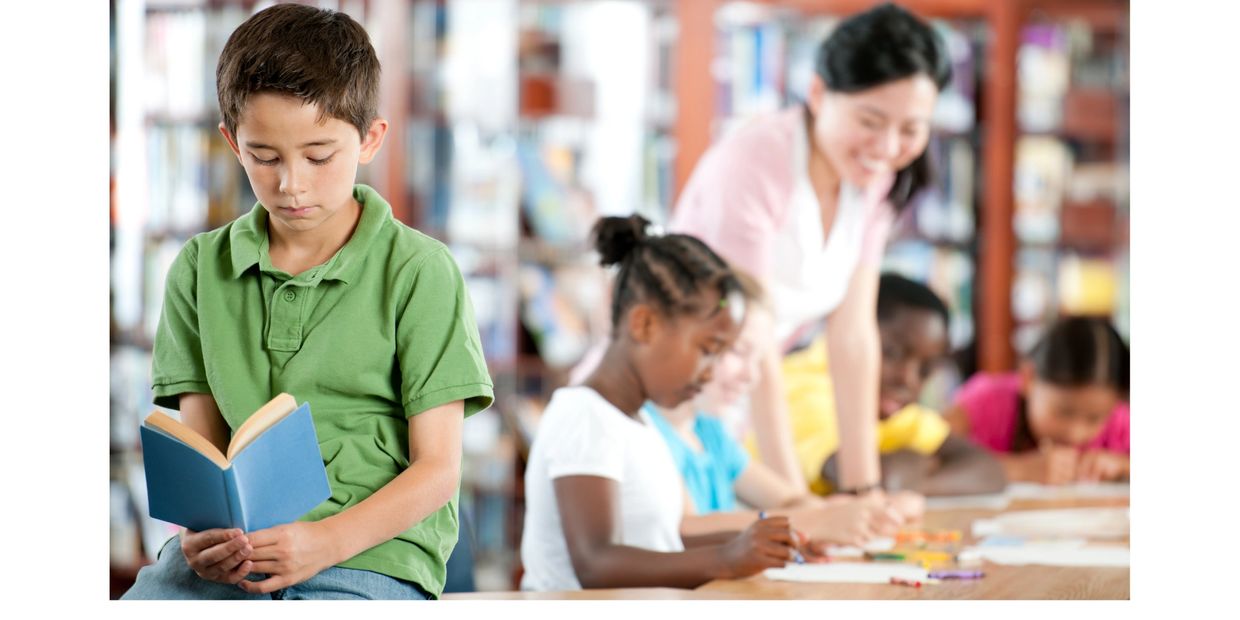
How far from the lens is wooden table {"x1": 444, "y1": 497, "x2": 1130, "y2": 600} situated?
63.0 inches

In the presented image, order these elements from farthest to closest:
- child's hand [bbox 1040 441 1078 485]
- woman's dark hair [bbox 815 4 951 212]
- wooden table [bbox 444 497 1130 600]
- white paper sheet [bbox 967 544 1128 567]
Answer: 1. child's hand [bbox 1040 441 1078 485]
2. woman's dark hair [bbox 815 4 951 212]
3. white paper sheet [bbox 967 544 1128 567]
4. wooden table [bbox 444 497 1130 600]

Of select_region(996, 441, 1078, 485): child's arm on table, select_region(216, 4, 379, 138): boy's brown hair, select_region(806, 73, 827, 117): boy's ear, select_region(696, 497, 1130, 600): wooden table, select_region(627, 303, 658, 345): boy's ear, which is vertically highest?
select_region(806, 73, 827, 117): boy's ear

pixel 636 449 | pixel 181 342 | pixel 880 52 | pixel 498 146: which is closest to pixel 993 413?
pixel 880 52

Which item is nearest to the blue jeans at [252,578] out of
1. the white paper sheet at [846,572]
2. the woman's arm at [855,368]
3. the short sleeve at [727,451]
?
the white paper sheet at [846,572]

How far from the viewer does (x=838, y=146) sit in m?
2.46

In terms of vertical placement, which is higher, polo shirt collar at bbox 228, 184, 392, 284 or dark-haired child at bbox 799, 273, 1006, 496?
polo shirt collar at bbox 228, 184, 392, 284

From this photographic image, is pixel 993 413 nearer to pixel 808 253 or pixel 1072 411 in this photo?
pixel 1072 411

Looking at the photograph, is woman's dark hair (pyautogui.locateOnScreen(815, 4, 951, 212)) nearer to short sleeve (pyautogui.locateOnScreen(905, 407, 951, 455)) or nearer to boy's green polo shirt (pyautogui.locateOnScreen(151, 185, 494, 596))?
short sleeve (pyautogui.locateOnScreen(905, 407, 951, 455))

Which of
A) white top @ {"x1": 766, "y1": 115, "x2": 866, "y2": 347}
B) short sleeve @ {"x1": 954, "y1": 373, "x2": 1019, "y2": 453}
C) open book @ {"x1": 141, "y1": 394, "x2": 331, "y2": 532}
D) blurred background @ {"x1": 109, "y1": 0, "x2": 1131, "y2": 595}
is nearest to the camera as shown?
open book @ {"x1": 141, "y1": 394, "x2": 331, "y2": 532}

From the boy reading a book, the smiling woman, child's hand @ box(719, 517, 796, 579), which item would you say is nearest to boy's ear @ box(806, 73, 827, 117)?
the smiling woman

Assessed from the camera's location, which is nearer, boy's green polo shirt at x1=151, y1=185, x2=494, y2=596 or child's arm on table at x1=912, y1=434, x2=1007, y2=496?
boy's green polo shirt at x1=151, y1=185, x2=494, y2=596

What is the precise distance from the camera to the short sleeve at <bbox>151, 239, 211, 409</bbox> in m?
1.39

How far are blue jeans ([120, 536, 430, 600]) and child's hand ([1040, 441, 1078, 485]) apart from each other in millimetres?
1771
